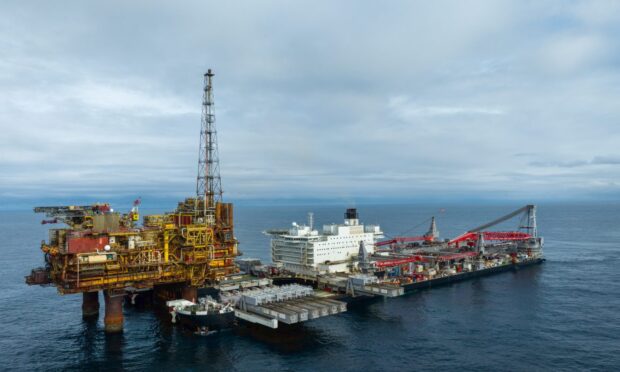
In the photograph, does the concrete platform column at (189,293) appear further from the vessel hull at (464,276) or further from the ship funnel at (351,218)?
the vessel hull at (464,276)

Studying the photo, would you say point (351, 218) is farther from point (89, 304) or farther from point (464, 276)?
point (89, 304)

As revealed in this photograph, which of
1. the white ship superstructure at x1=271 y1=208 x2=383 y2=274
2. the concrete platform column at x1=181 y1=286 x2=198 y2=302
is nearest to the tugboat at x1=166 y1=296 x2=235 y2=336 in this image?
the concrete platform column at x1=181 y1=286 x2=198 y2=302

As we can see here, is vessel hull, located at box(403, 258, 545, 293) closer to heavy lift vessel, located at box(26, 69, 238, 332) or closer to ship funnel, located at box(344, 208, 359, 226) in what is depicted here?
ship funnel, located at box(344, 208, 359, 226)

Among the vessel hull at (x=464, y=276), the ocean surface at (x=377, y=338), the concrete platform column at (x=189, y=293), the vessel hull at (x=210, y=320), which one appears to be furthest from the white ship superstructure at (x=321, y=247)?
the vessel hull at (x=210, y=320)

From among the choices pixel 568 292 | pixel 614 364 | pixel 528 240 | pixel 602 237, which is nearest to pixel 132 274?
pixel 614 364

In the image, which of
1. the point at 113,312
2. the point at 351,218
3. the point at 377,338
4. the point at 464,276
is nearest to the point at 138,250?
the point at 113,312
